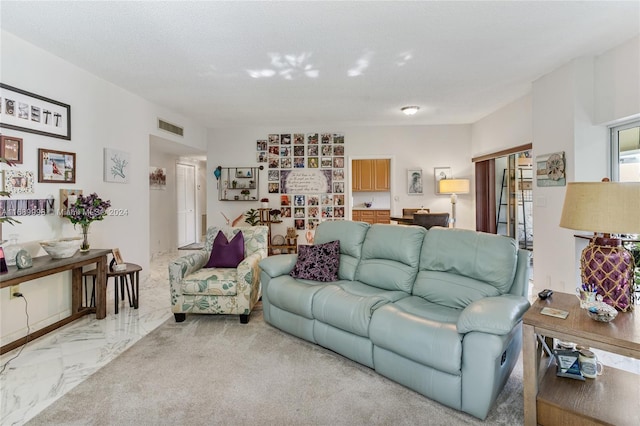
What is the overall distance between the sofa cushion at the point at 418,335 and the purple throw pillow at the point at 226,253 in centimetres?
177

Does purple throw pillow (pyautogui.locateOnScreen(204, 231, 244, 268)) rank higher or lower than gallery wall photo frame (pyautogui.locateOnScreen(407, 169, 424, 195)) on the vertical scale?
lower

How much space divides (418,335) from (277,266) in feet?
4.90

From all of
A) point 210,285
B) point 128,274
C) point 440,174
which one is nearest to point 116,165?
point 128,274

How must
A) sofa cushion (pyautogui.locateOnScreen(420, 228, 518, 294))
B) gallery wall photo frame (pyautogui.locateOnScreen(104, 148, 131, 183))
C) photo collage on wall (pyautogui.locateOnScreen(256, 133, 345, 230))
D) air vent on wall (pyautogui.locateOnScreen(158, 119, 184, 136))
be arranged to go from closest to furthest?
1. sofa cushion (pyautogui.locateOnScreen(420, 228, 518, 294))
2. gallery wall photo frame (pyautogui.locateOnScreen(104, 148, 131, 183))
3. air vent on wall (pyautogui.locateOnScreen(158, 119, 184, 136))
4. photo collage on wall (pyautogui.locateOnScreen(256, 133, 345, 230))

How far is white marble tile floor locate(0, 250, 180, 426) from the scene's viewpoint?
6.23 ft

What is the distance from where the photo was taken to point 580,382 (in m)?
1.66

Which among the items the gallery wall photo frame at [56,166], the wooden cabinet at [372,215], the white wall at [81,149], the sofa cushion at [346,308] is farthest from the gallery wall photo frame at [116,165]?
the wooden cabinet at [372,215]

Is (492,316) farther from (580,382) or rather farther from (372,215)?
(372,215)

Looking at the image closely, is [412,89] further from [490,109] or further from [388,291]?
[388,291]

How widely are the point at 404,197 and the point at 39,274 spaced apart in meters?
5.35

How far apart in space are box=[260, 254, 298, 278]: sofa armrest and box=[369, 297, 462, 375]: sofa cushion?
1126 millimetres

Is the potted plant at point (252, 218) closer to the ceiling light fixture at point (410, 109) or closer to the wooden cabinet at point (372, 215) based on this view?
the wooden cabinet at point (372, 215)

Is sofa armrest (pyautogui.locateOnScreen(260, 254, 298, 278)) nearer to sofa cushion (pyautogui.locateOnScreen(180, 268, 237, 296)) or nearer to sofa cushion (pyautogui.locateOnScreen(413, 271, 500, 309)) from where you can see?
sofa cushion (pyautogui.locateOnScreen(180, 268, 237, 296))

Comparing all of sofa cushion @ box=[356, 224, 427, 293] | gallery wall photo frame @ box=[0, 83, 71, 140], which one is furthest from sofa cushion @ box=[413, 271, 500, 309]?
gallery wall photo frame @ box=[0, 83, 71, 140]
